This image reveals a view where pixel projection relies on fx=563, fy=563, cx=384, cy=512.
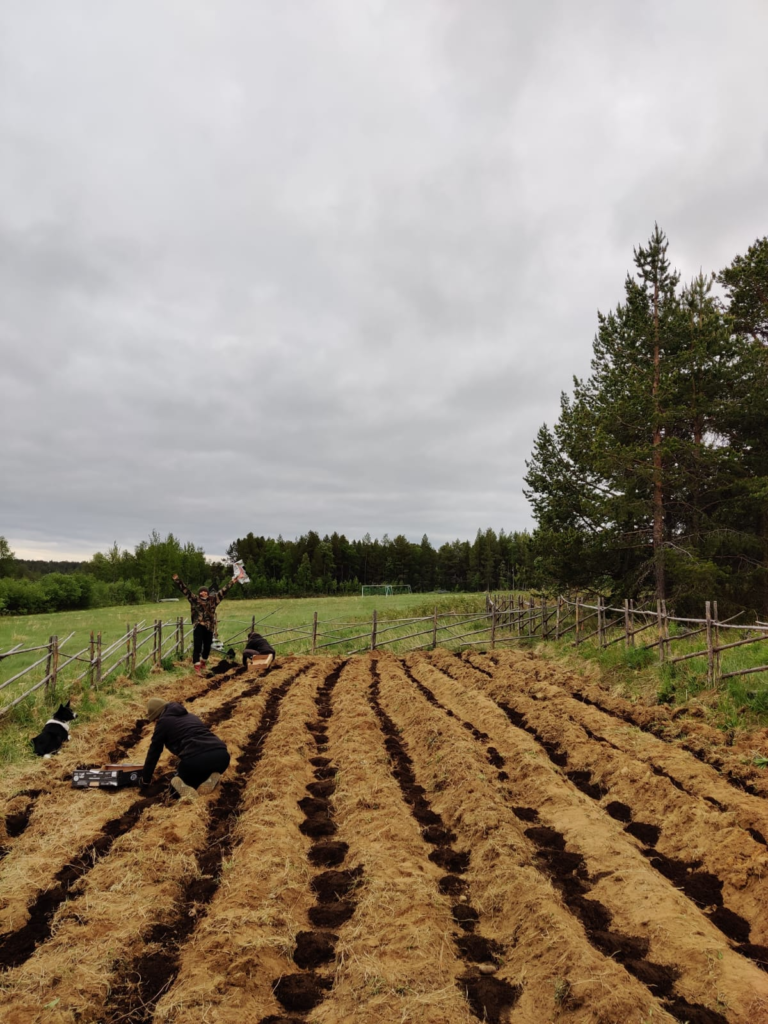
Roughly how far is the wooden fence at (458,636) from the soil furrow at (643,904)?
4883 millimetres

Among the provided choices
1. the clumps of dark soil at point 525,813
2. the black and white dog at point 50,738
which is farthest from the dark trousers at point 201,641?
the clumps of dark soil at point 525,813

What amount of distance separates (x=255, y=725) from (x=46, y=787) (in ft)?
11.1

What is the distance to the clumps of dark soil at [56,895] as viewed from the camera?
13.3ft

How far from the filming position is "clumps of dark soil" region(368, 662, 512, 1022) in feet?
12.0

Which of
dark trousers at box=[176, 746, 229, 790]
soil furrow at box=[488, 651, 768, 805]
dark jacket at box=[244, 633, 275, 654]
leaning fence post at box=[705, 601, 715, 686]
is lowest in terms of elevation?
soil furrow at box=[488, 651, 768, 805]

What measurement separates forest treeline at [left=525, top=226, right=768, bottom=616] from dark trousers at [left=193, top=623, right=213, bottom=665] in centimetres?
1189

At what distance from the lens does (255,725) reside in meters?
9.91

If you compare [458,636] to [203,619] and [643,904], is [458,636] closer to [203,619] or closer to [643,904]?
[203,619]

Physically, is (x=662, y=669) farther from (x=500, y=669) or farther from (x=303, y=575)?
(x=303, y=575)

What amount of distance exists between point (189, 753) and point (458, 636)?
1644cm

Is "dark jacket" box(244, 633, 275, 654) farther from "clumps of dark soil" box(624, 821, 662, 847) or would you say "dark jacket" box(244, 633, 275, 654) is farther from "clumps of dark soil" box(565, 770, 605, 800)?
Answer: "clumps of dark soil" box(624, 821, 662, 847)

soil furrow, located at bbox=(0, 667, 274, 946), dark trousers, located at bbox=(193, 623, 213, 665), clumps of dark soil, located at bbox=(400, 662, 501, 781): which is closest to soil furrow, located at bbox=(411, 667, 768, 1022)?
clumps of dark soil, located at bbox=(400, 662, 501, 781)

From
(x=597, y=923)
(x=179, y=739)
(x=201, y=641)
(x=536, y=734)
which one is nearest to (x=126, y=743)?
(x=179, y=739)

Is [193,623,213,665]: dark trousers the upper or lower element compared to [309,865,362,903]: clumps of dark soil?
upper
